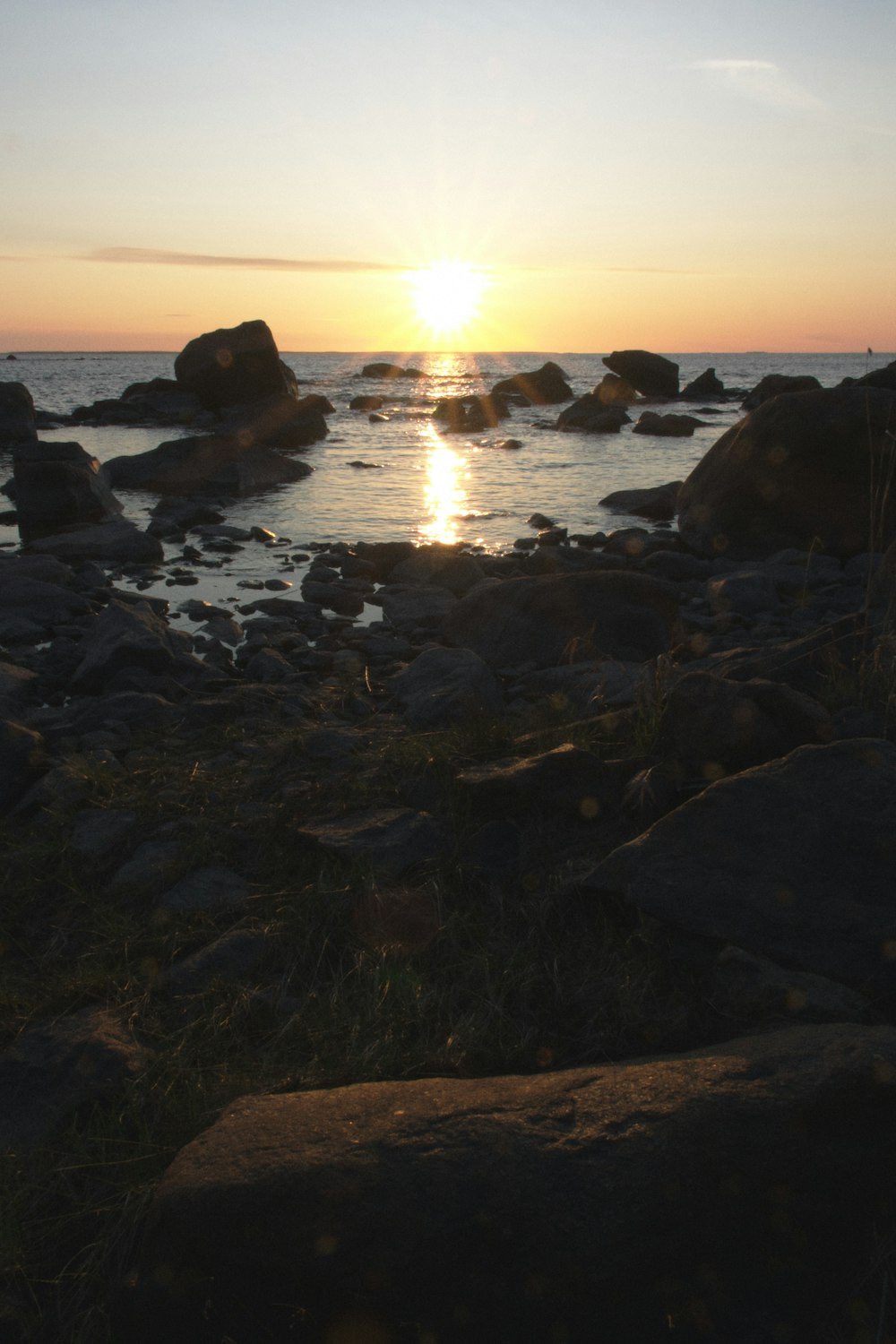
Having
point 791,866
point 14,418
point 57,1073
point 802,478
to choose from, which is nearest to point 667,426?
point 14,418

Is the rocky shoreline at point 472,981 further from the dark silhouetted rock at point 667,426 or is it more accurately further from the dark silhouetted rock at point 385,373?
the dark silhouetted rock at point 385,373

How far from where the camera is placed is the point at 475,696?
4.77 m

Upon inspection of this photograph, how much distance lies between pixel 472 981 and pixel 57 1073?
1142 millimetres

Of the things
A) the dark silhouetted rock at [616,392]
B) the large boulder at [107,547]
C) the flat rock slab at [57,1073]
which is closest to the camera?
the flat rock slab at [57,1073]

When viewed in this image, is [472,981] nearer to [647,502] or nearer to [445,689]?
[445,689]

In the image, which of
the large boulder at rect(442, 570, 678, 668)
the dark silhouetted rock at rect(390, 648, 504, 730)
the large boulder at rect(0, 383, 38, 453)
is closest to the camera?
the dark silhouetted rock at rect(390, 648, 504, 730)

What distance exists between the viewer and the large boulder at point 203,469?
54.2 ft

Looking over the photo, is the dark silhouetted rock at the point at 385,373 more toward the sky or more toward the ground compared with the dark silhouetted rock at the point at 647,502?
more toward the sky

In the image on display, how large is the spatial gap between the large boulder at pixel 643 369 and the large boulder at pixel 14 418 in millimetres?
29557

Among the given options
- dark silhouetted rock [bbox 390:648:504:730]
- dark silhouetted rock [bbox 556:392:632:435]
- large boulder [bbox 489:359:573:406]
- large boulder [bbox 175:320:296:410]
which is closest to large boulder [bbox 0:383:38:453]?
large boulder [bbox 175:320:296:410]

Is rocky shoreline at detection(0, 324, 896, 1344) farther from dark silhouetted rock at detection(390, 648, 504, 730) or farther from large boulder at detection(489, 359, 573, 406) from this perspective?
large boulder at detection(489, 359, 573, 406)

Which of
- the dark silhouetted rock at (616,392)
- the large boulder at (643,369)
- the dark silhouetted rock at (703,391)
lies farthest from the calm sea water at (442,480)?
the dark silhouetted rock at (703,391)

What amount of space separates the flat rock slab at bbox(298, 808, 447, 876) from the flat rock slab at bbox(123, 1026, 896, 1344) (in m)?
1.37

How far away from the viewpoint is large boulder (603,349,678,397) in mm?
46156
